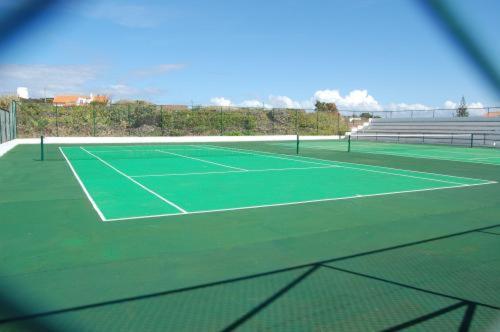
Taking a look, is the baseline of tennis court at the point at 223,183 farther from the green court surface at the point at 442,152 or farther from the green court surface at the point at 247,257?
the green court surface at the point at 442,152

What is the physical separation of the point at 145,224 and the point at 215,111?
115 feet

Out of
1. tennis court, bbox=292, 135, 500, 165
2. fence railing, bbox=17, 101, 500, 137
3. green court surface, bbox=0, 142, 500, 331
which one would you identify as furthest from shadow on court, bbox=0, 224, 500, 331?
fence railing, bbox=17, 101, 500, 137

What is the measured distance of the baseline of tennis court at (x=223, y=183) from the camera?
939 centimetres

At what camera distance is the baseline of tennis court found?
939 centimetres

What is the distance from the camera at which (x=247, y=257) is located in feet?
19.1

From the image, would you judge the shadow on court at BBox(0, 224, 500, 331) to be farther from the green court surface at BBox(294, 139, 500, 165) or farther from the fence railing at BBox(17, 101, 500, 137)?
the fence railing at BBox(17, 101, 500, 137)

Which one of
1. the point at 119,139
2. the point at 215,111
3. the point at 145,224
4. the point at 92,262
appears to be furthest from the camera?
the point at 215,111

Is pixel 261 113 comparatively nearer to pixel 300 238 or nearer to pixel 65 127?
pixel 65 127

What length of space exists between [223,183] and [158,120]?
93.6ft

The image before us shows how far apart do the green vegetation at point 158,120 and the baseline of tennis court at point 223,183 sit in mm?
18978

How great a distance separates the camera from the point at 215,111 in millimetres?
42188

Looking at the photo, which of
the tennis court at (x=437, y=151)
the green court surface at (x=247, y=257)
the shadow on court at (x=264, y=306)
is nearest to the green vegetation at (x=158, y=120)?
the tennis court at (x=437, y=151)

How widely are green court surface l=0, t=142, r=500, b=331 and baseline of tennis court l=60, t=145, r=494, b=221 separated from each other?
10 cm

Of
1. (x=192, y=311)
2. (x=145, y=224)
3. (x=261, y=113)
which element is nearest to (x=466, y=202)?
(x=145, y=224)
